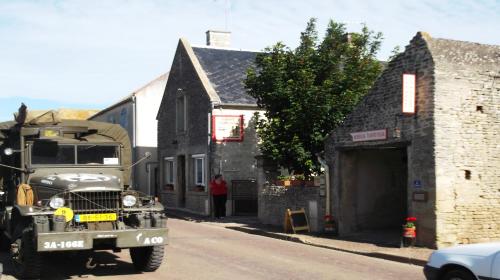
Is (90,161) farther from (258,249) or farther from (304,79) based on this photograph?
(304,79)

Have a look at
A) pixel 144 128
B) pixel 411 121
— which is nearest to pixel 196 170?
pixel 144 128

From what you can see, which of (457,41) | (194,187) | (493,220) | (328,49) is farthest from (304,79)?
(194,187)

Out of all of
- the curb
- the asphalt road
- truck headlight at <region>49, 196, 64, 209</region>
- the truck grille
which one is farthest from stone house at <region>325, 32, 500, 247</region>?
truck headlight at <region>49, 196, 64, 209</region>

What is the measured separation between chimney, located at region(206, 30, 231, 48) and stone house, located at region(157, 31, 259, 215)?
2.81m

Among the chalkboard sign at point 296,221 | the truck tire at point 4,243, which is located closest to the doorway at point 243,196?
the chalkboard sign at point 296,221

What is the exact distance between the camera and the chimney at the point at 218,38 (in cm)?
3116

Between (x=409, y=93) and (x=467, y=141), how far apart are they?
171 centimetres

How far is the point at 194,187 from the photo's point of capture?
26.0m

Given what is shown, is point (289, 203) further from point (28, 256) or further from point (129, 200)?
point (28, 256)

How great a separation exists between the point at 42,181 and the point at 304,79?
10.4 metres

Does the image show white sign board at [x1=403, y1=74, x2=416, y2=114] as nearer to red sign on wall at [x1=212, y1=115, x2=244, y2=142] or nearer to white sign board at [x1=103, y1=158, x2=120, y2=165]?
white sign board at [x1=103, y1=158, x2=120, y2=165]

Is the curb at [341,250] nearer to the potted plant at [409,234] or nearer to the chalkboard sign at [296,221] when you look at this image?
the chalkboard sign at [296,221]

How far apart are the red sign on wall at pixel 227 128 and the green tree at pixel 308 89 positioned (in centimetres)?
357

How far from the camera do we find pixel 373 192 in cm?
1702
